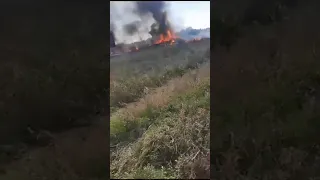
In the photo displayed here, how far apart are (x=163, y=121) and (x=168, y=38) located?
72cm

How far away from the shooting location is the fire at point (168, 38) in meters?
3.05

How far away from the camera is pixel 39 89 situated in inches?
86.5

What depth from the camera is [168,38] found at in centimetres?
310

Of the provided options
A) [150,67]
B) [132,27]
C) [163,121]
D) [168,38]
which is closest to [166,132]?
[163,121]

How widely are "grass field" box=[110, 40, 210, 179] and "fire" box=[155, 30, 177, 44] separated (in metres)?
0.18

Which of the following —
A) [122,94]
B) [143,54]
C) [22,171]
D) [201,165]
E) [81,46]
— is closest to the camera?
[22,171]

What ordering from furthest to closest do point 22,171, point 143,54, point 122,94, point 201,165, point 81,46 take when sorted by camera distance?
point 143,54 < point 122,94 < point 201,165 < point 81,46 < point 22,171

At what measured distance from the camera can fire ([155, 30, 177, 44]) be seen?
305 cm

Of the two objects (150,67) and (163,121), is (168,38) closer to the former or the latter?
(150,67)
